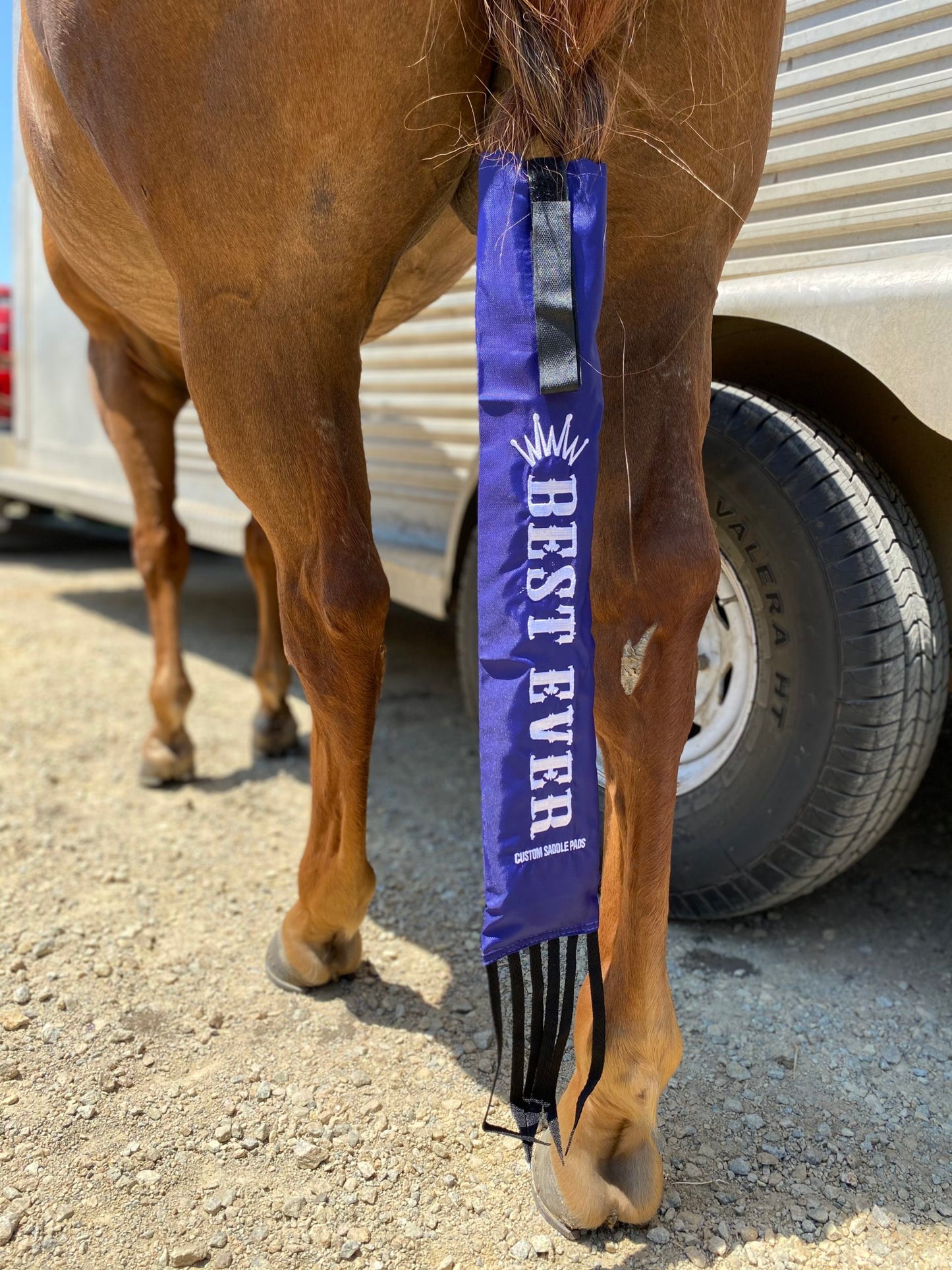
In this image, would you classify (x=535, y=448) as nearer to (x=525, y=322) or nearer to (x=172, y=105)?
(x=525, y=322)

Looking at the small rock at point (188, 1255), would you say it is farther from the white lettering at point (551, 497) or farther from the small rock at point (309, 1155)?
the white lettering at point (551, 497)

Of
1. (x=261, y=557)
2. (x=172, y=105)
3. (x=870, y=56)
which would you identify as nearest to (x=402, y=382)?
(x=261, y=557)

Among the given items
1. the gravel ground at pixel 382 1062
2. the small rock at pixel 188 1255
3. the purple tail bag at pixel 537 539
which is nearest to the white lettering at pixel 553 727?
the purple tail bag at pixel 537 539

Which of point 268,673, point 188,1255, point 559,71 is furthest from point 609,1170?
point 268,673

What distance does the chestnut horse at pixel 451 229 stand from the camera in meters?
1.08

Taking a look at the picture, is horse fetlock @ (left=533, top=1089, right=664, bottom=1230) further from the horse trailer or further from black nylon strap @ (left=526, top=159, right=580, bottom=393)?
black nylon strap @ (left=526, top=159, right=580, bottom=393)

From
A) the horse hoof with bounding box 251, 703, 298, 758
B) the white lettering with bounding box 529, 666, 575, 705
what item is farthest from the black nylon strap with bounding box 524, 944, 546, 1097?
the horse hoof with bounding box 251, 703, 298, 758

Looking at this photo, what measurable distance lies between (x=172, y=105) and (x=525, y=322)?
0.57 m

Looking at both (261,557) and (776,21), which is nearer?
(776,21)

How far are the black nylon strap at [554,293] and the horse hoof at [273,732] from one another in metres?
2.30

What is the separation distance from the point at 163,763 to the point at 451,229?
6.54ft

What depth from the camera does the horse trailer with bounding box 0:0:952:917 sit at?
1.62 meters

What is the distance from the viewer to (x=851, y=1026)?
5.64 feet

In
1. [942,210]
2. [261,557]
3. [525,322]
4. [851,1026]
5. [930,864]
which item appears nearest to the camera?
[525,322]
